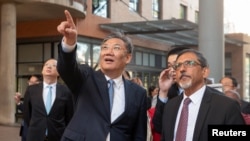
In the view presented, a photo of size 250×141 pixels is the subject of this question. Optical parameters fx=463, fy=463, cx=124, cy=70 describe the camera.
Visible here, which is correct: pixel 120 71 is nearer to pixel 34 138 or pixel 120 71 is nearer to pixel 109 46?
pixel 109 46

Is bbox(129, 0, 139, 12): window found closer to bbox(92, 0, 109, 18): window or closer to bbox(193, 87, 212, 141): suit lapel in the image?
bbox(92, 0, 109, 18): window

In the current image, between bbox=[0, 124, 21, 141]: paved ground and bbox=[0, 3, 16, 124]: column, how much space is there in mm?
678

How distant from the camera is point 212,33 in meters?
9.73

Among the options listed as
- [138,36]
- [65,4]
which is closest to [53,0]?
[65,4]

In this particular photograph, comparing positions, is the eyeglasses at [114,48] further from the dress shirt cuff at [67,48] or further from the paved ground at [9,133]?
the paved ground at [9,133]

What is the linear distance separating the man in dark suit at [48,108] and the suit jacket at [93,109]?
250 centimetres

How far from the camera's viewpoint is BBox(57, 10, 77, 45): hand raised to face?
3482mm

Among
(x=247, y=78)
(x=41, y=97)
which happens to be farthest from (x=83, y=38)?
(x=41, y=97)

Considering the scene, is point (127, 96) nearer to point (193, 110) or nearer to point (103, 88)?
point (103, 88)

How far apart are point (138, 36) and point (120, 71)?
901 inches

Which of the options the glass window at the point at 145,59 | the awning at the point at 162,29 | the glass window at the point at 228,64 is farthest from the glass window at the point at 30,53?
the glass window at the point at 228,64

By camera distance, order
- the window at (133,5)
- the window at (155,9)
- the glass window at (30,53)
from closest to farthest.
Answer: the glass window at (30,53), the window at (133,5), the window at (155,9)

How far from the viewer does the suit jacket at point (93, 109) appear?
3687 mm

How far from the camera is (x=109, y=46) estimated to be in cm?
392
